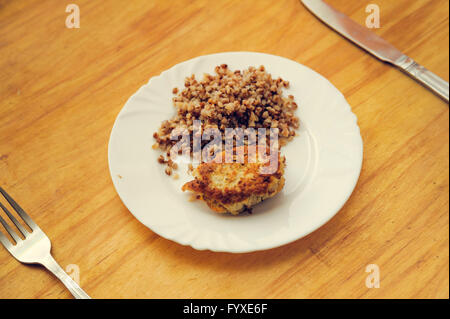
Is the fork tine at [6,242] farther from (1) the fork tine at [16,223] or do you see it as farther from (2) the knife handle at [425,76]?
(2) the knife handle at [425,76]

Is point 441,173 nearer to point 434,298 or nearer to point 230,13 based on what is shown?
point 434,298

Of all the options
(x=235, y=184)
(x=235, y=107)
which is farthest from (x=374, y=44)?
(x=235, y=184)

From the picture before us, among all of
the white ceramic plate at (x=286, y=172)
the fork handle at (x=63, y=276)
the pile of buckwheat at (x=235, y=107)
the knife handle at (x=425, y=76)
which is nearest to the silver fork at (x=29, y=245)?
the fork handle at (x=63, y=276)

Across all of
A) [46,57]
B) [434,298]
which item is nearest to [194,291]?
[434,298]

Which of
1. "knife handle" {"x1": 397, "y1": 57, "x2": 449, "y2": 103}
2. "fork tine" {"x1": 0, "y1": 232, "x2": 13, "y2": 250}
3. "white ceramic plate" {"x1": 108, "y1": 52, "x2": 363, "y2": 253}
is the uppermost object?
"fork tine" {"x1": 0, "y1": 232, "x2": 13, "y2": 250}

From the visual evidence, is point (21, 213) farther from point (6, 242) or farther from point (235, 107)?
point (235, 107)

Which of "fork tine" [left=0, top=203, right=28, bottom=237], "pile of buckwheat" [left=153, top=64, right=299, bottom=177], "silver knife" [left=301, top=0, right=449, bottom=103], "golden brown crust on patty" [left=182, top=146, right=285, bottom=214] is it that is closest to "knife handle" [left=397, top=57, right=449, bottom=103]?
"silver knife" [left=301, top=0, right=449, bottom=103]

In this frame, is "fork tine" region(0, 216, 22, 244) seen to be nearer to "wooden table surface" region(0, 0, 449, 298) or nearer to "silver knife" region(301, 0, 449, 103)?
"wooden table surface" region(0, 0, 449, 298)

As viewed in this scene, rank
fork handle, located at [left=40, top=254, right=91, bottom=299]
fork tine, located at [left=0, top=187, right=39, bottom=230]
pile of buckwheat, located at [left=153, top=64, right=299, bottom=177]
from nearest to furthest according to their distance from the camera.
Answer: fork handle, located at [left=40, top=254, right=91, bottom=299], fork tine, located at [left=0, top=187, right=39, bottom=230], pile of buckwheat, located at [left=153, top=64, right=299, bottom=177]
